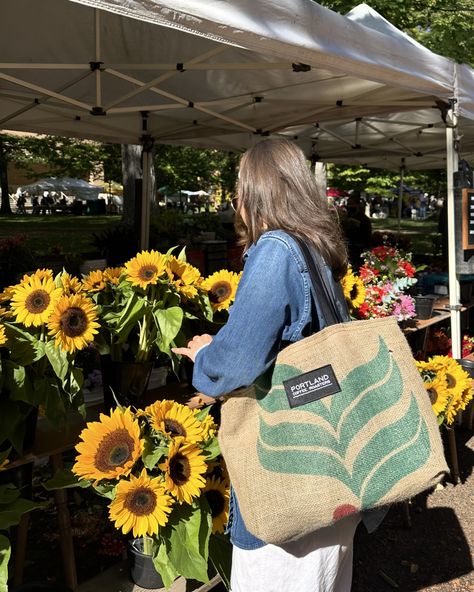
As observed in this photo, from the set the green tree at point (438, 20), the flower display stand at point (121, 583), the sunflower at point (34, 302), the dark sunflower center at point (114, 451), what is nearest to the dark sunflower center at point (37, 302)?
the sunflower at point (34, 302)

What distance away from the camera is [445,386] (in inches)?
122

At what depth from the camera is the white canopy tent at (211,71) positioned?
2.24m

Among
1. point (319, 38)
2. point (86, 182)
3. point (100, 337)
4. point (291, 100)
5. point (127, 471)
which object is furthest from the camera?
point (86, 182)

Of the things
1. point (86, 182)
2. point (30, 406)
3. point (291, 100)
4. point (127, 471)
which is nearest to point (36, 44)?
point (291, 100)

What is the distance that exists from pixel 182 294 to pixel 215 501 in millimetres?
755

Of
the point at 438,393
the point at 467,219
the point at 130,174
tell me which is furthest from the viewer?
the point at 130,174

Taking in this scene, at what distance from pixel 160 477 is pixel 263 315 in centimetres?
75

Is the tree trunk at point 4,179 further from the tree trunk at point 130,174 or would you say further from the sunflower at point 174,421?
the sunflower at point 174,421

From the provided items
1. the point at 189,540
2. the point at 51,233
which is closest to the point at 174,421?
the point at 189,540

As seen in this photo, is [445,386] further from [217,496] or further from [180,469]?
[180,469]

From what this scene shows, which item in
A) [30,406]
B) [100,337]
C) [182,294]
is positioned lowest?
[30,406]

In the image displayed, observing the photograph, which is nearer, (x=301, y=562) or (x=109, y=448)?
(x=301, y=562)

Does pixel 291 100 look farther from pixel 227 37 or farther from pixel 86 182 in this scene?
pixel 86 182

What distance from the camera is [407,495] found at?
1.41 m
